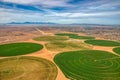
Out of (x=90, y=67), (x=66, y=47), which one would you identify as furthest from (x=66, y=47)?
(x=90, y=67)

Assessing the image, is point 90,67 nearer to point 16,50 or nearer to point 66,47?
point 66,47

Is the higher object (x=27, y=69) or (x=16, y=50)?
(x=16, y=50)

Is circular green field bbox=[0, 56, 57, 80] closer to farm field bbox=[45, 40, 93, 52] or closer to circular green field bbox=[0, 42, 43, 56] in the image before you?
circular green field bbox=[0, 42, 43, 56]

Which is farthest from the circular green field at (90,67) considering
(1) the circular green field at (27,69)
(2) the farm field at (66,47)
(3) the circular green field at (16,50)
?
(3) the circular green field at (16,50)

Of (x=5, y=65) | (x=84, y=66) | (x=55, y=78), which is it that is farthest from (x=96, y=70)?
(x=5, y=65)

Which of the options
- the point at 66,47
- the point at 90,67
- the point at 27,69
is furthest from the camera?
the point at 66,47

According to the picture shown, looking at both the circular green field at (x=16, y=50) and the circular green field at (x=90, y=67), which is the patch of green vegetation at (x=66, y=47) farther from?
the circular green field at (x=90, y=67)

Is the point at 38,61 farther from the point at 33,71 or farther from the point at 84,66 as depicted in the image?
the point at 84,66
